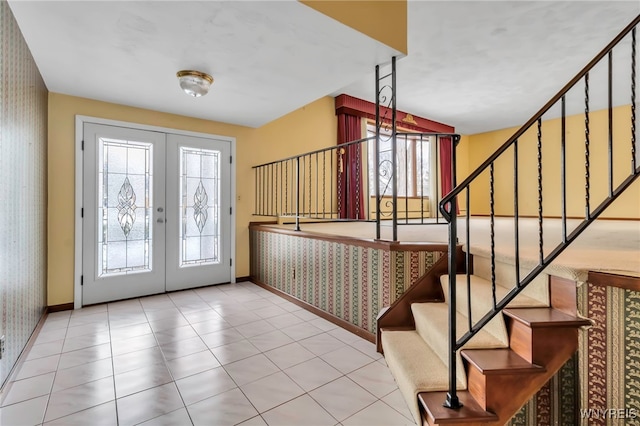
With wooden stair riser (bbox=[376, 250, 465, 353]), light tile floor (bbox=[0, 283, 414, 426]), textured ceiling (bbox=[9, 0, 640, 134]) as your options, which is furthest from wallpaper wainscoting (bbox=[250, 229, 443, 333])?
textured ceiling (bbox=[9, 0, 640, 134])

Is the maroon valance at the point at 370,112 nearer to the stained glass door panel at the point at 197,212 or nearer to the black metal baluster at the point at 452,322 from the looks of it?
the stained glass door panel at the point at 197,212

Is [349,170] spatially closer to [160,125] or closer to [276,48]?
[160,125]

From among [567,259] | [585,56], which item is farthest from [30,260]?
[585,56]

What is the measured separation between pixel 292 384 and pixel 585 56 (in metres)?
5.15

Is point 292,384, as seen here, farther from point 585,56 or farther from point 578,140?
point 578,140

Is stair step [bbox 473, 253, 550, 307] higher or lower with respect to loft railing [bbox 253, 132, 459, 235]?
lower

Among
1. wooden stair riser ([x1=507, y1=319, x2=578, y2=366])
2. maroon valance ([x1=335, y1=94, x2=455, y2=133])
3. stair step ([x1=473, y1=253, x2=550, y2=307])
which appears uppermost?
maroon valance ([x1=335, y1=94, x2=455, y2=133])

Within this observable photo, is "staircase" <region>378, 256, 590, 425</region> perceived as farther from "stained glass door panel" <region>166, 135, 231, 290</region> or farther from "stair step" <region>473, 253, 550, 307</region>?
"stained glass door panel" <region>166, 135, 231, 290</region>

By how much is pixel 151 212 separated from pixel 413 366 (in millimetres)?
3515

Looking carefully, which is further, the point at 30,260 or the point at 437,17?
the point at 437,17

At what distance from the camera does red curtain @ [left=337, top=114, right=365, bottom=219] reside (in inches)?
209

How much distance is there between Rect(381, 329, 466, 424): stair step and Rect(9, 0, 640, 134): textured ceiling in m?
2.26

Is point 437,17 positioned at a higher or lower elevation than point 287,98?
higher

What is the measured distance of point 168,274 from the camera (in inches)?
156
